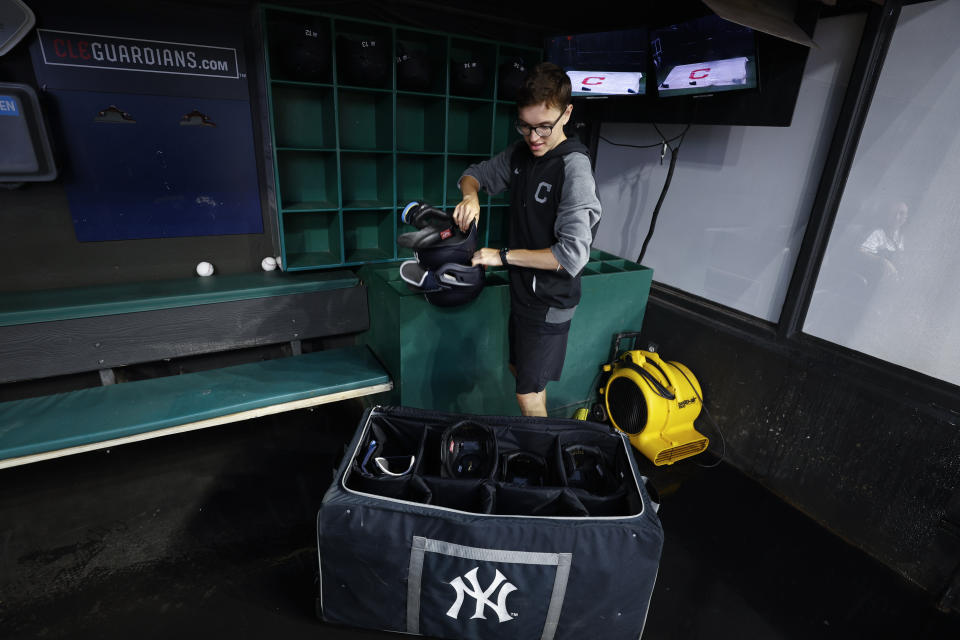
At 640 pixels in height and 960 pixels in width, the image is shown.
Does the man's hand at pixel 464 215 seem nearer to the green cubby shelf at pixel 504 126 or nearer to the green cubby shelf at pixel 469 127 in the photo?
the green cubby shelf at pixel 469 127

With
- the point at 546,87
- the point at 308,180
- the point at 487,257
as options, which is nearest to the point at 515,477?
the point at 487,257

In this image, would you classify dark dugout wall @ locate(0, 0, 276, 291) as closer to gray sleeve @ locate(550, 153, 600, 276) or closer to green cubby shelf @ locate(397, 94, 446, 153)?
green cubby shelf @ locate(397, 94, 446, 153)

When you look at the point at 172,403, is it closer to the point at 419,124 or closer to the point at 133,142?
the point at 133,142

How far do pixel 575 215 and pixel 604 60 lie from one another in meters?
1.47

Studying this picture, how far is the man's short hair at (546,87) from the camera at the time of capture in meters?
1.54

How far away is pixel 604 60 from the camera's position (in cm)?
261

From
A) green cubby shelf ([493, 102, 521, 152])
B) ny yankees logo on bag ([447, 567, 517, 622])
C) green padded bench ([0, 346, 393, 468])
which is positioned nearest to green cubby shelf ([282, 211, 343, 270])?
green padded bench ([0, 346, 393, 468])

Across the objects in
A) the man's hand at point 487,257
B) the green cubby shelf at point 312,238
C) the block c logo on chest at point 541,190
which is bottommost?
the green cubby shelf at point 312,238

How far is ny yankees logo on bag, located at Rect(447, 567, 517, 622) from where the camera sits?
4.46ft

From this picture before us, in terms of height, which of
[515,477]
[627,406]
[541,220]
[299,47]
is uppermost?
[299,47]

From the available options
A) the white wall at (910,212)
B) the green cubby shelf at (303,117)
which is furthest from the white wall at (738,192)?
the green cubby shelf at (303,117)

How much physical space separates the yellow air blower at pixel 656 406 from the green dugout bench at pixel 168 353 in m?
1.22

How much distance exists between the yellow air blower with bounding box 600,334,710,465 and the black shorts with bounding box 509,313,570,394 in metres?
0.66

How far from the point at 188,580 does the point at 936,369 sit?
283cm
